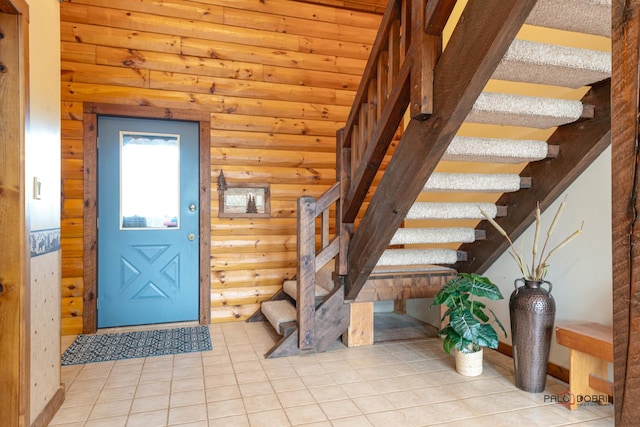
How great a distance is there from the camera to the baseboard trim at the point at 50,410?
1.88 meters

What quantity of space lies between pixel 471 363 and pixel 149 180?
319 cm

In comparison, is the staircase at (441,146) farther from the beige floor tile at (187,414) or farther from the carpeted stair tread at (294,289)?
the beige floor tile at (187,414)

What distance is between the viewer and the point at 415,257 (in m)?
2.99

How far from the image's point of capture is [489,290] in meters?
2.54

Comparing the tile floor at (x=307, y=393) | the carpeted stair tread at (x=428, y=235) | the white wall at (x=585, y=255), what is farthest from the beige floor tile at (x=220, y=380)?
the white wall at (x=585, y=255)

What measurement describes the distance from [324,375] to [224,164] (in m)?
2.28

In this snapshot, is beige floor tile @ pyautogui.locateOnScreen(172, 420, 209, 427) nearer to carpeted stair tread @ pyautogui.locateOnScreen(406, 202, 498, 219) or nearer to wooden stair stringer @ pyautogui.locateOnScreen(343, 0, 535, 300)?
wooden stair stringer @ pyautogui.locateOnScreen(343, 0, 535, 300)

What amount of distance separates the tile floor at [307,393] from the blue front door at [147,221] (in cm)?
92

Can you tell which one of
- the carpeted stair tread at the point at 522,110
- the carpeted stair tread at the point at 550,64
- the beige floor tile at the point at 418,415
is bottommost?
the beige floor tile at the point at 418,415

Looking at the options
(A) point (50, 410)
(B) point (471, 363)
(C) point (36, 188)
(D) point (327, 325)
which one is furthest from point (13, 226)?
(B) point (471, 363)

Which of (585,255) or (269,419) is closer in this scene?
(269,419)

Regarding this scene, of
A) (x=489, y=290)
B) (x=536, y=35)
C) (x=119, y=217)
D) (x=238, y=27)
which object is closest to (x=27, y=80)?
(x=119, y=217)

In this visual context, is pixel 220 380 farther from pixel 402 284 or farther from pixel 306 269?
pixel 402 284

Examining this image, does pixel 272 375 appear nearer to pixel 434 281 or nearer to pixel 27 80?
pixel 434 281
